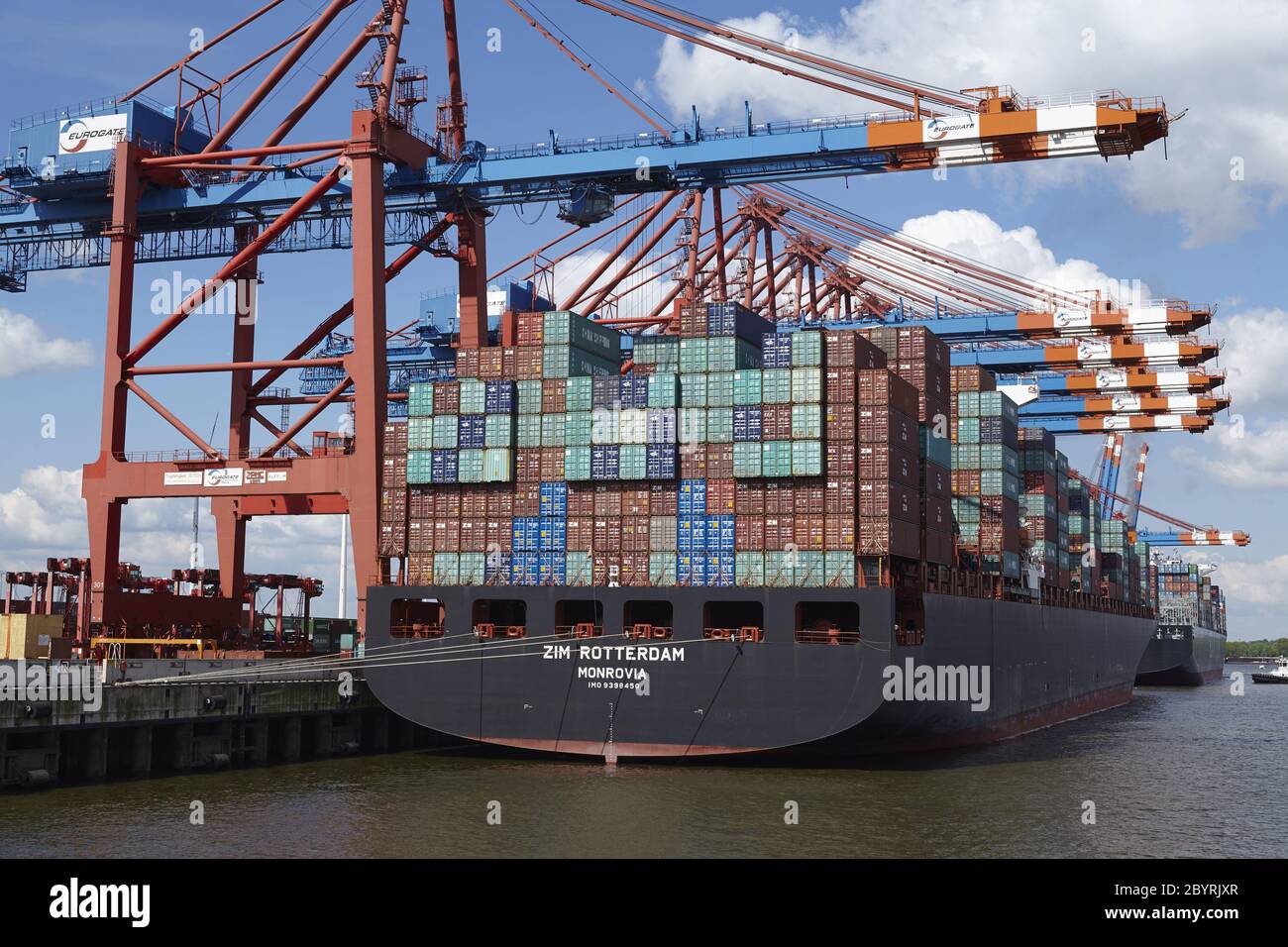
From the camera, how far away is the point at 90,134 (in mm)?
52750

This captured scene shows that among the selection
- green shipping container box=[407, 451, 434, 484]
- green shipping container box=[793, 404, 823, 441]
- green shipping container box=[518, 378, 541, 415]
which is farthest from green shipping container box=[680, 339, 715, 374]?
green shipping container box=[407, 451, 434, 484]

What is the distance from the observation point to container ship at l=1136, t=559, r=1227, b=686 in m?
113

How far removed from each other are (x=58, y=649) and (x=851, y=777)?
2725cm

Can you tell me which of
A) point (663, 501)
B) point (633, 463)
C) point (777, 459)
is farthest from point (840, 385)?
point (633, 463)

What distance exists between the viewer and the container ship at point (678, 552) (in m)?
38.4

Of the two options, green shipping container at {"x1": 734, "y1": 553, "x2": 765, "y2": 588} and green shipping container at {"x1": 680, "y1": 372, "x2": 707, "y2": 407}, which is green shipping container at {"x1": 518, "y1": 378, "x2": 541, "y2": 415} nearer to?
green shipping container at {"x1": 680, "y1": 372, "x2": 707, "y2": 407}

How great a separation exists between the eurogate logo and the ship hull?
85456 mm

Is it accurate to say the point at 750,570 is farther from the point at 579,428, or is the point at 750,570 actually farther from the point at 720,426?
the point at 579,428

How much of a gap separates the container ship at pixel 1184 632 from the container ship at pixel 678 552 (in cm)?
7244

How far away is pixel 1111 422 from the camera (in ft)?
257

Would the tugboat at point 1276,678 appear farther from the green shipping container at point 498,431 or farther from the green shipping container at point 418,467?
the green shipping container at point 418,467

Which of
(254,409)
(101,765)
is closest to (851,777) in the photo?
(101,765)

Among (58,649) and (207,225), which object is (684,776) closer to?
(58,649)

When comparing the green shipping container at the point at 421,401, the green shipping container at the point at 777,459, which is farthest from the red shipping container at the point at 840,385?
the green shipping container at the point at 421,401
